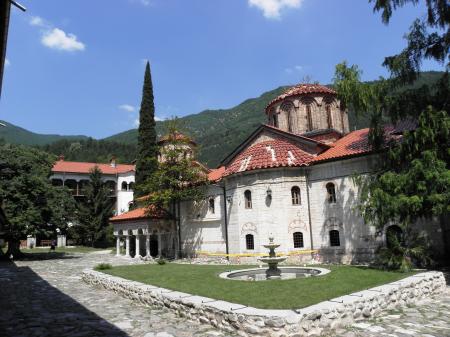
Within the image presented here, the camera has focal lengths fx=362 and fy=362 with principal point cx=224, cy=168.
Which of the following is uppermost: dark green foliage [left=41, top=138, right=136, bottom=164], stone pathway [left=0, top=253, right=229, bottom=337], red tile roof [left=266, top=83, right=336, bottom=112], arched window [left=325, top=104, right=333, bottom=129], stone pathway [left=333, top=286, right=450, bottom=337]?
dark green foliage [left=41, top=138, right=136, bottom=164]

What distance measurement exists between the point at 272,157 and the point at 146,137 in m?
18.5

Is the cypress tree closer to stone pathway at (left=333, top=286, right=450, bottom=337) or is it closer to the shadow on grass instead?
the shadow on grass

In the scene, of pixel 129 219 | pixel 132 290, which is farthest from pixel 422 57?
pixel 129 219

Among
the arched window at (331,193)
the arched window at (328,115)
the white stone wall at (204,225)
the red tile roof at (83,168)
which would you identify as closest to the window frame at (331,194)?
the arched window at (331,193)

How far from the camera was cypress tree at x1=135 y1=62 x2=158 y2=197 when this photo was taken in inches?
1341

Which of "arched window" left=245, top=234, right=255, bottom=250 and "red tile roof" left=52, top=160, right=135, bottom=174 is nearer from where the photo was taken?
"arched window" left=245, top=234, right=255, bottom=250

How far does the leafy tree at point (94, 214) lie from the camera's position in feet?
137

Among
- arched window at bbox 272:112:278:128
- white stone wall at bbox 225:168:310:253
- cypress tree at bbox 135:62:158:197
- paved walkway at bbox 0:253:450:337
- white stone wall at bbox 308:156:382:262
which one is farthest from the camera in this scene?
cypress tree at bbox 135:62:158:197

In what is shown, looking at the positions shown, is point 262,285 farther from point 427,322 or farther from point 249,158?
point 249,158

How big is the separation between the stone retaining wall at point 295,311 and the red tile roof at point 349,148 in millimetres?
7527

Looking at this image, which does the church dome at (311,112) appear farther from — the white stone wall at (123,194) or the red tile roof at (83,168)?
the white stone wall at (123,194)

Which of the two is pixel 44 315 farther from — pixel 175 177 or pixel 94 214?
pixel 94 214

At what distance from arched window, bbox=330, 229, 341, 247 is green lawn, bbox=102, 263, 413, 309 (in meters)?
4.84

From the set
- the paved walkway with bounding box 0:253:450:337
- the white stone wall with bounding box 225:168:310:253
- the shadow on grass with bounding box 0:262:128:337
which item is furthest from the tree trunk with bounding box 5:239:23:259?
the white stone wall with bounding box 225:168:310:253
